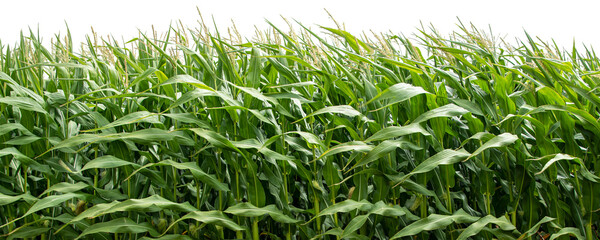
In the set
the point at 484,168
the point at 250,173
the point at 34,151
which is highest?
the point at 34,151

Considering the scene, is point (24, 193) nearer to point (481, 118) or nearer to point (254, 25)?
point (254, 25)

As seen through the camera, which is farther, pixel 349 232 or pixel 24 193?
pixel 24 193

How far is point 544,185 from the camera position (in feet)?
5.98

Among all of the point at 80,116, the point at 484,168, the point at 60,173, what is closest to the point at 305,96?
the point at 484,168

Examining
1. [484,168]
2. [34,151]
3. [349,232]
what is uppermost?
[34,151]

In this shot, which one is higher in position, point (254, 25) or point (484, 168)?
point (254, 25)

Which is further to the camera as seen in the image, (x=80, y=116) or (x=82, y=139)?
(x=80, y=116)

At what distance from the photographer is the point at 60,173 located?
199 centimetres

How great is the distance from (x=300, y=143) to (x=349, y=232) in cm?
36

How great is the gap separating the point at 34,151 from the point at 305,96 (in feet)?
3.55

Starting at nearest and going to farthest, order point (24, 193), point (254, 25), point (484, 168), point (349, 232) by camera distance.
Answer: point (349, 232) → point (484, 168) → point (24, 193) → point (254, 25)

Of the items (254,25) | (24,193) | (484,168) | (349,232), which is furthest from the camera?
(254,25)

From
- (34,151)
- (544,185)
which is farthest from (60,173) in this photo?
(544,185)

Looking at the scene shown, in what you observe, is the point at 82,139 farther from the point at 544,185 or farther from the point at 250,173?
the point at 544,185
